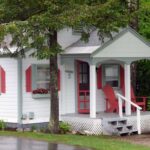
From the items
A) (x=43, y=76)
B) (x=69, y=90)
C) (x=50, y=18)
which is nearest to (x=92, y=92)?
(x=69, y=90)

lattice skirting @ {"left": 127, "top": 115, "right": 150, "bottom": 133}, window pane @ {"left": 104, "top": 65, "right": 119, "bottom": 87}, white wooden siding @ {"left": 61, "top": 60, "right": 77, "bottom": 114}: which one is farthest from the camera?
window pane @ {"left": 104, "top": 65, "right": 119, "bottom": 87}

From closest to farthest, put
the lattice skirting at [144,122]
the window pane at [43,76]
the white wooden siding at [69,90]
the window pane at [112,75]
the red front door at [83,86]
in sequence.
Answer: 1. the window pane at [43,76]
2. the lattice skirting at [144,122]
3. the white wooden siding at [69,90]
4. the red front door at [83,86]
5. the window pane at [112,75]

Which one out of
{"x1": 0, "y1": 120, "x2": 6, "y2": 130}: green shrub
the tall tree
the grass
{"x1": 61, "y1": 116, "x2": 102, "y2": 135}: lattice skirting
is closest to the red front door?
{"x1": 61, "y1": 116, "x2": 102, "y2": 135}: lattice skirting

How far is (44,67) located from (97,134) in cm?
324

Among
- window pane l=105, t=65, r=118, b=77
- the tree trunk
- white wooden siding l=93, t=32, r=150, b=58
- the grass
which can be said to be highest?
white wooden siding l=93, t=32, r=150, b=58

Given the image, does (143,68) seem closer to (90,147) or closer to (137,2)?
(137,2)

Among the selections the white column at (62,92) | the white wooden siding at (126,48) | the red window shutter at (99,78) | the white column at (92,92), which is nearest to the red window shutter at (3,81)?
the white column at (62,92)

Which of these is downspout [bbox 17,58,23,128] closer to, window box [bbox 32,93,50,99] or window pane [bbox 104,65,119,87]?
window box [bbox 32,93,50,99]

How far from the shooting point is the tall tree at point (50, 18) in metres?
16.0

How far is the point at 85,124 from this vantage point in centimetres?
1923

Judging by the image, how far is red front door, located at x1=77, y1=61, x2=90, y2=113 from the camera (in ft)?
→ 68.1

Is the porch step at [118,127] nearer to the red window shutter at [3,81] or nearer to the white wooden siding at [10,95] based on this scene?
the white wooden siding at [10,95]

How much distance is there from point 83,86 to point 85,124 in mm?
2364

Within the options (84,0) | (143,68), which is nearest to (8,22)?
(84,0)
